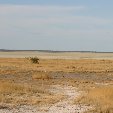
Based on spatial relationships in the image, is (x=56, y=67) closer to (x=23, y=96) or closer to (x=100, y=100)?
(x=23, y=96)

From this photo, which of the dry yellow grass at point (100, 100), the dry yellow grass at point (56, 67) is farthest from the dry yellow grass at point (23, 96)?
the dry yellow grass at point (56, 67)

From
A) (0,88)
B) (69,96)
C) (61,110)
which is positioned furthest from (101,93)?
(0,88)

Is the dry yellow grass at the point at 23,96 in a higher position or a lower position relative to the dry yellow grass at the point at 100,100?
lower

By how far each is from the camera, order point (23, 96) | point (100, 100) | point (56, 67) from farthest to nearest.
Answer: point (56, 67) < point (23, 96) < point (100, 100)

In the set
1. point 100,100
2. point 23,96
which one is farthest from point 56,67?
point 100,100

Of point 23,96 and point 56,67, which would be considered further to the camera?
point 56,67

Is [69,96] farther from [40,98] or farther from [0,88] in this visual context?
[0,88]

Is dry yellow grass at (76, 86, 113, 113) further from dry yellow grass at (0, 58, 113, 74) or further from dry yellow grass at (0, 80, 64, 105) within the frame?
dry yellow grass at (0, 58, 113, 74)

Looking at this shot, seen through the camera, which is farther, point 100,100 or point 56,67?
point 56,67

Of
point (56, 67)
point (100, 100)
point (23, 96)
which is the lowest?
point (23, 96)

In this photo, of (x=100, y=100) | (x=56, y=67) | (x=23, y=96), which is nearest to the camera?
(x=100, y=100)

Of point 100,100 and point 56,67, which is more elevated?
point 56,67

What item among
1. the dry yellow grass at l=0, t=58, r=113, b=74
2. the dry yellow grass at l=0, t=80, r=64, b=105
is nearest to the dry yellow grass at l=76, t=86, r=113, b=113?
the dry yellow grass at l=0, t=80, r=64, b=105

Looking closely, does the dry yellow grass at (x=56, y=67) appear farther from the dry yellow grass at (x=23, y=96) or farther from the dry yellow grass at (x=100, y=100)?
the dry yellow grass at (x=100, y=100)
